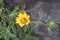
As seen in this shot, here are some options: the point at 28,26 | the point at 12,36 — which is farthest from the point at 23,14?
the point at 12,36

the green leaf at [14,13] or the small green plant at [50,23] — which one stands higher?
the green leaf at [14,13]

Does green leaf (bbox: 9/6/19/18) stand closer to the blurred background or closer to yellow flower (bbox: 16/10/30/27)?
yellow flower (bbox: 16/10/30/27)

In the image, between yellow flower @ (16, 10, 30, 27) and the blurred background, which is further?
the blurred background

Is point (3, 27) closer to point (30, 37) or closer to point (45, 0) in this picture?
point (30, 37)

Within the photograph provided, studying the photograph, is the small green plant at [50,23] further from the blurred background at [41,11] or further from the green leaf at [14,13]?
the green leaf at [14,13]

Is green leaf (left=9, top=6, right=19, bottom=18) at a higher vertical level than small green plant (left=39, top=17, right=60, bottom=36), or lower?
higher

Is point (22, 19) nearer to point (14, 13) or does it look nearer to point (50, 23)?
point (14, 13)

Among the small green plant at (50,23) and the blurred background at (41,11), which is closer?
the small green plant at (50,23)

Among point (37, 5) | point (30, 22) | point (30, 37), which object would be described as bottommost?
point (30, 37)

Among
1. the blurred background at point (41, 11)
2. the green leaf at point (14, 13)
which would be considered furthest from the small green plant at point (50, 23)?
Result: the green leaf at point (14, 13)

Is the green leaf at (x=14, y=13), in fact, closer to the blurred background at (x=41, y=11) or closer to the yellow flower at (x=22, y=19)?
the yellow flower at (x=22, y=19)

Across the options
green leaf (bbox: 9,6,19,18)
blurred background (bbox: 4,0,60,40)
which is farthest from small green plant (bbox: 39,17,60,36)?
green leaf (bbox: 9,6,19,18)
